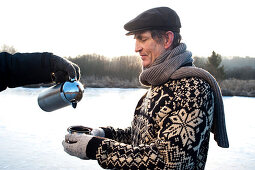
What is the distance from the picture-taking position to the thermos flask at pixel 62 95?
1683 millimetres

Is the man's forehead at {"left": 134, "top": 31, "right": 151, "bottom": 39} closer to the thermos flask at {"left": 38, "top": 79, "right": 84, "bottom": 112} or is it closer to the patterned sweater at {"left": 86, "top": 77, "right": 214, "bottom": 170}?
the patterned sweater at {"left": 86, "top": 77, "right": 214, "bottom": 170}

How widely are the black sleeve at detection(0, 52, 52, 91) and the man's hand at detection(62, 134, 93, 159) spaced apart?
471 millimetres

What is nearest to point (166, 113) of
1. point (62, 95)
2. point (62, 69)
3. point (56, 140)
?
→ point (62, 69)

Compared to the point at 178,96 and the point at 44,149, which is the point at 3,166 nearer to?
the point at 44,149

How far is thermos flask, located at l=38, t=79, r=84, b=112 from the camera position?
1.68m

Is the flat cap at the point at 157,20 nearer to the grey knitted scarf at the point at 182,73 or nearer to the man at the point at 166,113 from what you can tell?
the man at the point at 166,113

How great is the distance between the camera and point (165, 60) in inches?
50.9

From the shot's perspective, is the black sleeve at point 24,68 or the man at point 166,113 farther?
the black sleeve at point 24,68

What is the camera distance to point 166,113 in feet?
3.77

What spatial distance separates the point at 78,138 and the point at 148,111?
1.16 feet

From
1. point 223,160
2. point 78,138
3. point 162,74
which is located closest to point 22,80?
point 78,138

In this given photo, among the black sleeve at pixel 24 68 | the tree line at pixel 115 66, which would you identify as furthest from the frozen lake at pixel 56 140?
the tree line at pixel 115 66

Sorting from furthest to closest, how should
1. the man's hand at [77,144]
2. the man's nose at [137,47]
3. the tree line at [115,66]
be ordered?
1. the tree line at [115,66]
2. the man's nose at [137,47]
3. the man's hand at [77,144]

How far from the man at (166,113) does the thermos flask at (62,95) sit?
0.49 metres
